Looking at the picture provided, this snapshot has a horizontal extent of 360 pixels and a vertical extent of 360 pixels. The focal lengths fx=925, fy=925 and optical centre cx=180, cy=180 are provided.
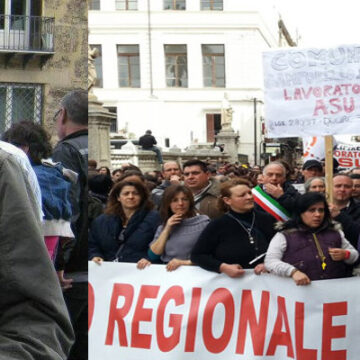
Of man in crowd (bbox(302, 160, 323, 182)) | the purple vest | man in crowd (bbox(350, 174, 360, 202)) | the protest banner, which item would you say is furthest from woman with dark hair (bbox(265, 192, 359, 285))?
the protest banner

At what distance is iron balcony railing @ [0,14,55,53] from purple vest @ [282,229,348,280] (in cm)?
312

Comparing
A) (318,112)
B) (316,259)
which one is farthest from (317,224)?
(318,112)

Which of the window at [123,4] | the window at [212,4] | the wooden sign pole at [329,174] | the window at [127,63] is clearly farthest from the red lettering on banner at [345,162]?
the window at [212,4]

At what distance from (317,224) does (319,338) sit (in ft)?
2.27

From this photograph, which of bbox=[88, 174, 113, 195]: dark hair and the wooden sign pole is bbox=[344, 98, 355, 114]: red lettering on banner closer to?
the wooden sign pole

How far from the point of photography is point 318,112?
723 cm

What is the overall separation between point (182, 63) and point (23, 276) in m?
22.7

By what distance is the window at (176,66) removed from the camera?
938 inches

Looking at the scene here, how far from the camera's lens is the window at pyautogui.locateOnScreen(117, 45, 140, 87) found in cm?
2227

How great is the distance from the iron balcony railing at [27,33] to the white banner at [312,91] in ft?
15.9

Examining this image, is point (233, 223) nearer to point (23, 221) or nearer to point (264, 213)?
point (264, 213)

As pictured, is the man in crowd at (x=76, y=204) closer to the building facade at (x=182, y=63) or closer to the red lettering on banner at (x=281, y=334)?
the red lettering on banner at (x=281, y=334)

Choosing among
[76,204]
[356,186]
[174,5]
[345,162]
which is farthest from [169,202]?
[174,5]

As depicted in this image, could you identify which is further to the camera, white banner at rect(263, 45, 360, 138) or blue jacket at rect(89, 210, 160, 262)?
white banner at rect(263, 45, 360, 138)
